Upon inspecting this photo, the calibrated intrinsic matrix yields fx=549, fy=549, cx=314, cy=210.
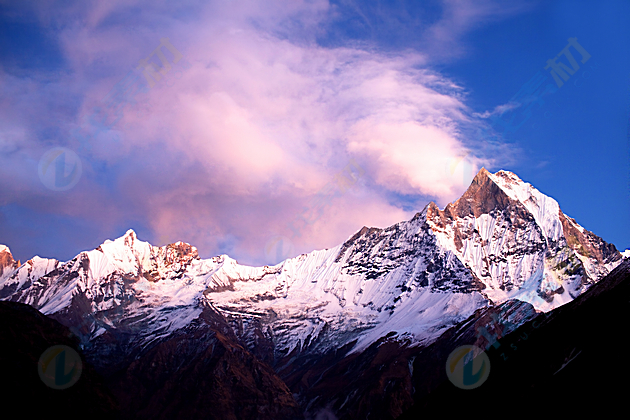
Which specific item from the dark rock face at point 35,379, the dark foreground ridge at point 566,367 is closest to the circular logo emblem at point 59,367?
the dark rock face at point 35,379

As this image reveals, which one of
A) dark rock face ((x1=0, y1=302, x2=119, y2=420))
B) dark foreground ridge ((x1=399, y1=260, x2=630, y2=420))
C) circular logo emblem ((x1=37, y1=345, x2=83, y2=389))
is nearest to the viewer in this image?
dark foreground ridge ((x1=399, y1=260, x2=630, y2=420))

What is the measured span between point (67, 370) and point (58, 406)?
15632mm

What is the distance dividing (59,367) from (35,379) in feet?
47.6

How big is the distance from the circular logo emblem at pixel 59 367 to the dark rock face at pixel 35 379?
130 centimetres

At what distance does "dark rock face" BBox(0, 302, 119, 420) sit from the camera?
106188mm

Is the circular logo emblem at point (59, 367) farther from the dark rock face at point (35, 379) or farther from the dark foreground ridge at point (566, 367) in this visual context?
the dark foreground ridge at point (566, 367)

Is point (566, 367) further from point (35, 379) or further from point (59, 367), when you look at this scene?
point (59, 367)

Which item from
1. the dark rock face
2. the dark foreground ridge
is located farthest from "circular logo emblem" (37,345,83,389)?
the dark foreground ridge

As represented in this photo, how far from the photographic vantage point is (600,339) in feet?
234

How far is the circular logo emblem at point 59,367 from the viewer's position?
119 m

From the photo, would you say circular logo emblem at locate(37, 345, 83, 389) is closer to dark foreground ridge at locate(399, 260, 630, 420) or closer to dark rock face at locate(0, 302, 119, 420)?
dark rock face at locate(0, 302, 119, 420)

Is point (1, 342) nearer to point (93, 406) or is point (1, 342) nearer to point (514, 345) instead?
point (93, 406)

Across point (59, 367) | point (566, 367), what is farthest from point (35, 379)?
point (566, 367)

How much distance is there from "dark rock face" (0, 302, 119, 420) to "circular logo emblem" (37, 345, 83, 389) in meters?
1.30
